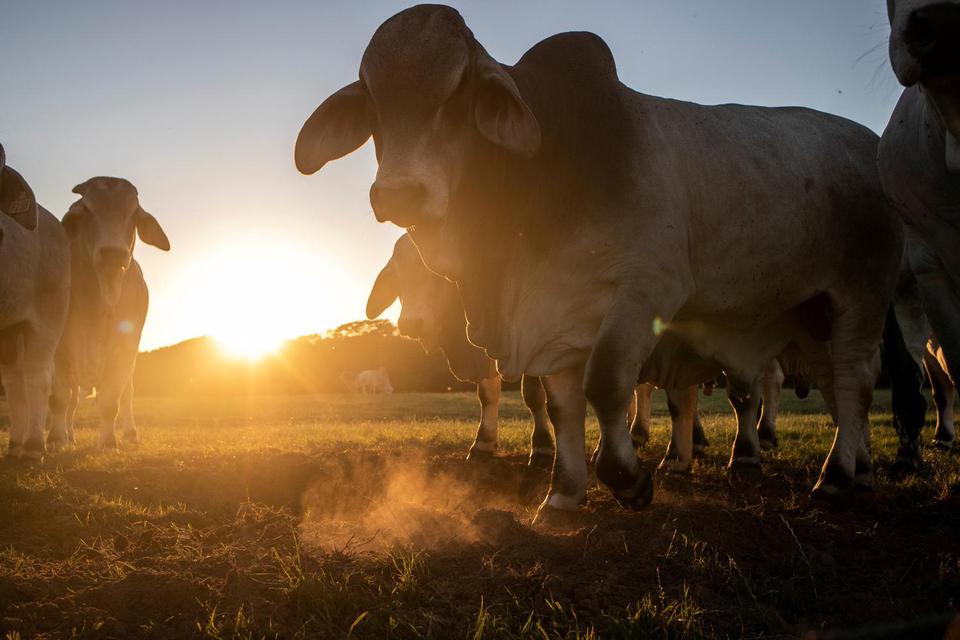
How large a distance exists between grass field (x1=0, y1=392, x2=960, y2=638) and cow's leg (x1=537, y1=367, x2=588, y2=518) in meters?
0.18

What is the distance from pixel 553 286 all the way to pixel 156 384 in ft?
108

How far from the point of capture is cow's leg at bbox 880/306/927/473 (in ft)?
18.2

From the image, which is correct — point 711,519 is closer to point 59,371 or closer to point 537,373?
point 537,373

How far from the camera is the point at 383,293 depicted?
7500mm

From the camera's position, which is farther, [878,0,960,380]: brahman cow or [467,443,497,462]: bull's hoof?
[467,443,497,462]: bull's hoof

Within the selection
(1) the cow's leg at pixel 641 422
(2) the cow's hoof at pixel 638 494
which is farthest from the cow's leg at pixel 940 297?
(1) the cow's leg at pixel 641 422

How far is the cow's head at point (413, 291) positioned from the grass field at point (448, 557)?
1.53 m

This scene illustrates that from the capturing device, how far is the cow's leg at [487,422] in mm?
7037

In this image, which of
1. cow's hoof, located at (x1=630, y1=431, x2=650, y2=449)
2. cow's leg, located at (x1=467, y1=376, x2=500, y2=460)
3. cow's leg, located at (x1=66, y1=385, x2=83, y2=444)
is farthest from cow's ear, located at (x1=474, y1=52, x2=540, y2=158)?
cow's leg, located at (x1=66, y1=385, x2=83, y2=444)

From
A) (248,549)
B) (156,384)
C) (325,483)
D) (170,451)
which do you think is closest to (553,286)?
(248,549)

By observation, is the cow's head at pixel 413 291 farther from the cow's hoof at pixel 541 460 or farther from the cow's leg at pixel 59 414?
the cow's leg at pixel 59 414

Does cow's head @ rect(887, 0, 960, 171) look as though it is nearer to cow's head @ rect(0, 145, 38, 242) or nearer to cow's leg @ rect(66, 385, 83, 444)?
cow's head @ rect(0, 145, 38, 242)

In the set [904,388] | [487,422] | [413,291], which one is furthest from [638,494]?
[413,291]

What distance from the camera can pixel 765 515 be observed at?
3.82m
